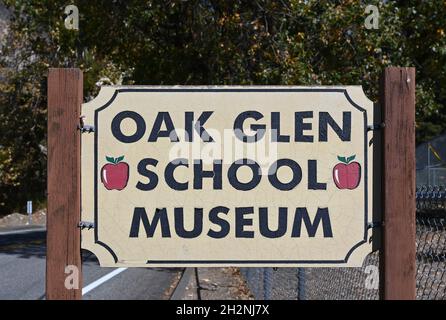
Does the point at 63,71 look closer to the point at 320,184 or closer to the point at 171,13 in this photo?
the point at 320,184

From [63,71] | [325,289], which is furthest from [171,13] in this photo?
[63,71]

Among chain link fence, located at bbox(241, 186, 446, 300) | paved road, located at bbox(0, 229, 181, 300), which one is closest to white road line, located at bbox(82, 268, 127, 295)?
paved road, located at bbox(0, 229, 181, 300)

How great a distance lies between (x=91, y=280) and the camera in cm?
1512

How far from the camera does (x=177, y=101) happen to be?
414cm

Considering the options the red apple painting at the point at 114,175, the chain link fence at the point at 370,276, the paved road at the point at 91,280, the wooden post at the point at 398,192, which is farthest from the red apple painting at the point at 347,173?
the paved road at the point at 91,280

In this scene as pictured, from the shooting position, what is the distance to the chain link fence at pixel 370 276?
549 centimetres

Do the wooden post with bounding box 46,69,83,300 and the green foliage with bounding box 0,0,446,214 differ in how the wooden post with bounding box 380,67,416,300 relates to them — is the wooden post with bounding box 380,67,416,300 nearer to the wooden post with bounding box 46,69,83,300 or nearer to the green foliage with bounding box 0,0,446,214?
the wooden post with bounding box 46,69,83,300

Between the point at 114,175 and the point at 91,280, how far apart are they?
11.4 m

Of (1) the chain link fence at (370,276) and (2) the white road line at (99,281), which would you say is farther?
(2) the white road line at (99,281)

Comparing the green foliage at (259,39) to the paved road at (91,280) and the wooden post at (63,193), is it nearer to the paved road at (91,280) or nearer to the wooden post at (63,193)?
the paved road at (91,280)

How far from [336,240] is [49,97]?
1651 mm

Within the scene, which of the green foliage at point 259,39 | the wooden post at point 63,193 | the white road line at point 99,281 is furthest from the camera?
the green foliage at point 259,39

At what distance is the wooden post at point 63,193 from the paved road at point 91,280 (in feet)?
29.7

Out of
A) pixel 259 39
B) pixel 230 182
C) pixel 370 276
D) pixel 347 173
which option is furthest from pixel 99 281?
pixel 347 173
